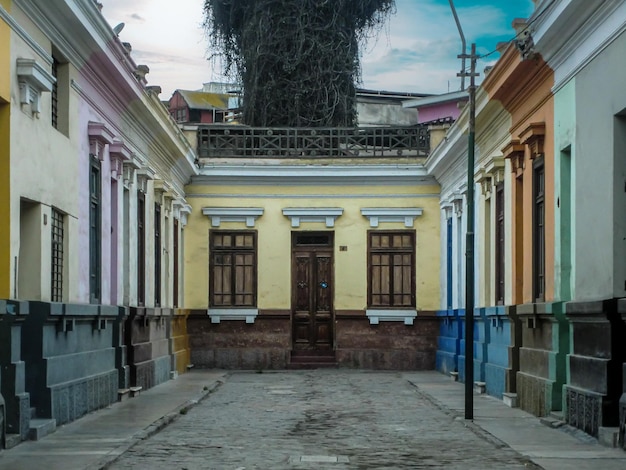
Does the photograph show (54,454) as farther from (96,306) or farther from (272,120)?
(272,120)

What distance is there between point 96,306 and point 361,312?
41.9 feet

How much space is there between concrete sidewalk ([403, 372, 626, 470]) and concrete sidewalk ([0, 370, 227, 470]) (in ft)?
13.2

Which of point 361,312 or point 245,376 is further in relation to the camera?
point 361,312

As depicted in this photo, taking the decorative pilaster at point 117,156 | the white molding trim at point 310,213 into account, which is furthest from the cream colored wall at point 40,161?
the white molding trim at point 310,213

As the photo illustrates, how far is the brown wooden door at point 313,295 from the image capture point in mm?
28875

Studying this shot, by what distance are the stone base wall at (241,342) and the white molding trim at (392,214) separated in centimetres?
306

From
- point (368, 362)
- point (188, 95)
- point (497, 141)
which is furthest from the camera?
point (188, 95)

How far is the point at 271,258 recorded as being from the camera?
28.6 meters

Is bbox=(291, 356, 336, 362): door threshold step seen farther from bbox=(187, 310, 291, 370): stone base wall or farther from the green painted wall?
the green painted wall

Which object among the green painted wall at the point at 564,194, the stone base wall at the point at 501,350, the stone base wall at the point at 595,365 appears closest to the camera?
the stone base wall at the point at 595,365

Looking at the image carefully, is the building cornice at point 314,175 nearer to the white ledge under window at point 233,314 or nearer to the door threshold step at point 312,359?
the white ledge under window at point 233,314

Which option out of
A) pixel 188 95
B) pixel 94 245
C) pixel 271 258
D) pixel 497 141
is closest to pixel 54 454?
pixel 94 245

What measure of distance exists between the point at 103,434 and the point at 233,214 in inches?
599

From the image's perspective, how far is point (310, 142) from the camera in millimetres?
28891
